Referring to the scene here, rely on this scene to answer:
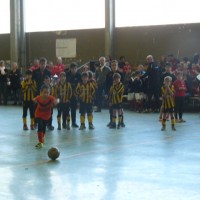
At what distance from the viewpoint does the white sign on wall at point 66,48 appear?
25141mm

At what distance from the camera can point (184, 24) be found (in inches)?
874

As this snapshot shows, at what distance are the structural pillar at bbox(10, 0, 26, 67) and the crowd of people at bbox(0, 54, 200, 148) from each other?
280 centimetres

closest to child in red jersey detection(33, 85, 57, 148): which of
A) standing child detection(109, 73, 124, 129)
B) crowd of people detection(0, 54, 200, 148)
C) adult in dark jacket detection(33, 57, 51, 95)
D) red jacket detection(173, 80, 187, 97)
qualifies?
crowd of people detection(0, 54, 200, 148)

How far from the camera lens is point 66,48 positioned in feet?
83.3

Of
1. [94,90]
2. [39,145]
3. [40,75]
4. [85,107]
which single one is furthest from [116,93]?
[39,145]

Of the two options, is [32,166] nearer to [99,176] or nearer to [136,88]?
[99,176]

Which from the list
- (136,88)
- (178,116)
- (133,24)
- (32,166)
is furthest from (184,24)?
(32,166)

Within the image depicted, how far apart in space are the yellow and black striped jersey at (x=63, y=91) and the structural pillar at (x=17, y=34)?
12396mm

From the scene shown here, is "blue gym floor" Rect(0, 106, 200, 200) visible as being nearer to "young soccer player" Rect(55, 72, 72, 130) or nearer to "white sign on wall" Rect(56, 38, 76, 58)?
"young soccer player" Rect(55, 72, 72, 130)

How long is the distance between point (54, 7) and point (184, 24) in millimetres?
7117

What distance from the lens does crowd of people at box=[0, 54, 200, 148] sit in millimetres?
13805

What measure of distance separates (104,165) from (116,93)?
5801 millimetres

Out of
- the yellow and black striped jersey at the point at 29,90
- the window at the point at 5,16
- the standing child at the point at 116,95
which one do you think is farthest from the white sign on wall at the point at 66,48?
the yellow and black striped jersey at the point at 29,90

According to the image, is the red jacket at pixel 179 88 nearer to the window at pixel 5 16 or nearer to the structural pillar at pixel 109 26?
the structural pillar at pixel 109 26
